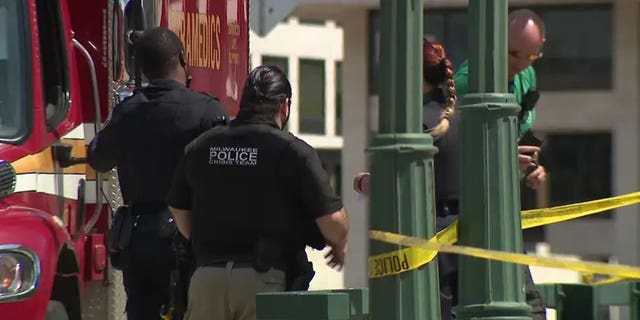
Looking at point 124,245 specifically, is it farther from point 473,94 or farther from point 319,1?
point 319,1

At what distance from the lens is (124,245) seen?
7336mm

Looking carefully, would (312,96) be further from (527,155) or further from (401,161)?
(401,161)

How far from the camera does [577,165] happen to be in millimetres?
33531

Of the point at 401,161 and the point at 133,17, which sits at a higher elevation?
the point at 133,17

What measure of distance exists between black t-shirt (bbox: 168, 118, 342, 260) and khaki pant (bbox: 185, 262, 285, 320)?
85 mm

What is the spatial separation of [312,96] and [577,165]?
1343 cm

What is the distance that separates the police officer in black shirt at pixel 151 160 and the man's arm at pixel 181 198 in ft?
1.10

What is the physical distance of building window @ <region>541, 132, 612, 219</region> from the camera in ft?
109

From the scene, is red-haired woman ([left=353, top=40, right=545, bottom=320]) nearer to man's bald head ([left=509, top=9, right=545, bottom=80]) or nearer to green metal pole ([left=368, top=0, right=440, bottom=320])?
man's bald head ([left=509, top=9, right=545, bottom=80])

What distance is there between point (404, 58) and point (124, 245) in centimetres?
223

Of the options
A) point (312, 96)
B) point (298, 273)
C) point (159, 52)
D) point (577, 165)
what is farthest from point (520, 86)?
point (312, 96)

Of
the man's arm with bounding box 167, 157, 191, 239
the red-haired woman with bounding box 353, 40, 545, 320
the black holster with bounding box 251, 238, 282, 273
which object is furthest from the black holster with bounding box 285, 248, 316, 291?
the red-haired woman with bounding box 353, 40, 545, 320

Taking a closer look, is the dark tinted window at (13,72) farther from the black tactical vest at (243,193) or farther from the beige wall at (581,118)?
the beige wall at (581,118)

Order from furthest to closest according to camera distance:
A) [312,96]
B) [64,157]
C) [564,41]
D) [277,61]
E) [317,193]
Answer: [312,96] < [277,61] < [564,41] < [64,157] < [317,193]
